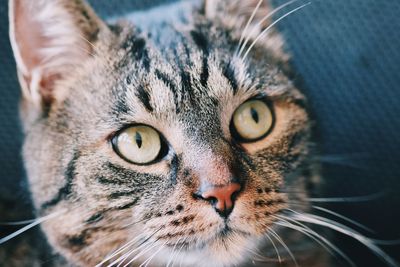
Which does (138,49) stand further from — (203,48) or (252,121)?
(252,121)

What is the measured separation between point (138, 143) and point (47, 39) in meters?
0.21

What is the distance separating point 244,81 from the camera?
2.51 feet

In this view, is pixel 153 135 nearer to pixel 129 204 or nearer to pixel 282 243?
pixel 129 204

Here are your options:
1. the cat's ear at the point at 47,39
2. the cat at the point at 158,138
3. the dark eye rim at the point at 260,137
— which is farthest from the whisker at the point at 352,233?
the cat's ear at the point at 47,39

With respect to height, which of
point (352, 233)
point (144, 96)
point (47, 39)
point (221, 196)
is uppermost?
point (47, 39)

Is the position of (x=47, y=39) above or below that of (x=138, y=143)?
above

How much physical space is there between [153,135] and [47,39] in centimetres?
22

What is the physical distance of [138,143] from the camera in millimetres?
724

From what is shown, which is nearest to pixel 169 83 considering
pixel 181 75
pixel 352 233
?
pixel 181 75

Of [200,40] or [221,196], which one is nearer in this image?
[221,196]

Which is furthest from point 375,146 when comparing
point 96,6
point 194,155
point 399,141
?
point 96,6

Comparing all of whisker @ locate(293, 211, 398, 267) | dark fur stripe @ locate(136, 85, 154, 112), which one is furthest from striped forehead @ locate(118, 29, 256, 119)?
whisker @ locate(293, 211, 398, 267)

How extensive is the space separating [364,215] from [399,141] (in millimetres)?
162

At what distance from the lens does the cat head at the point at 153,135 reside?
0.70 m
